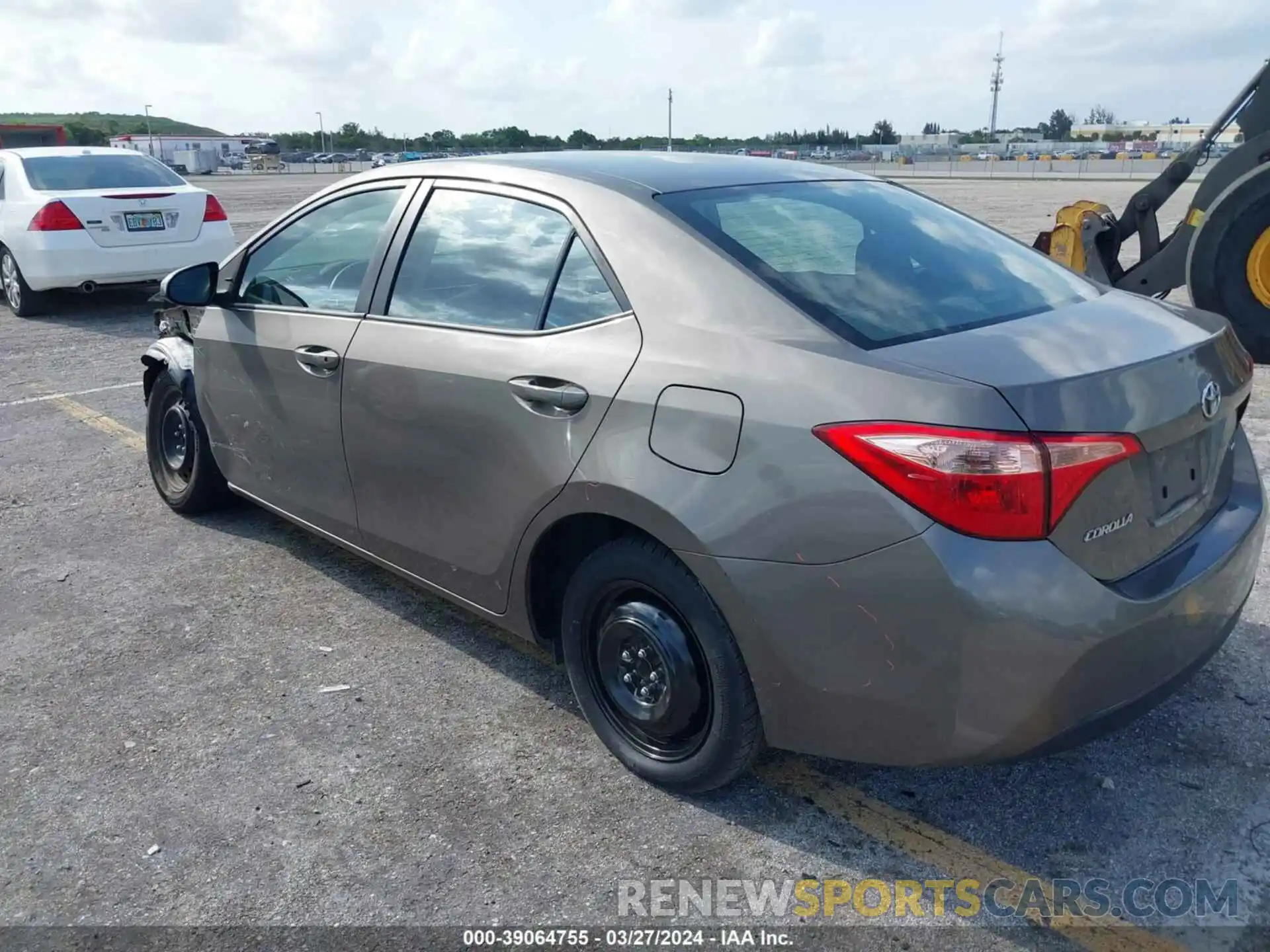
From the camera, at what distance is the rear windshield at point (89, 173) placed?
10359 millimetres

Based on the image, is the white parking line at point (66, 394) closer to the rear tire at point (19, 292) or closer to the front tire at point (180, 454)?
the front tire at point (180, 454)

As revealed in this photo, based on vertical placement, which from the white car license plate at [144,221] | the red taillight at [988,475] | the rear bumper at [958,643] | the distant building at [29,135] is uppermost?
the distant building at [29,135]

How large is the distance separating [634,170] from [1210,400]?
1706mm

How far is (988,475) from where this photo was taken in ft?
7.10

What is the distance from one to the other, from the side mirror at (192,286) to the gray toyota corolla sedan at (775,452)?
2.28 feet

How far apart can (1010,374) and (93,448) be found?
5.60 m

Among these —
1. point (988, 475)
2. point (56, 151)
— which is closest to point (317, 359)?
point (988, 475)

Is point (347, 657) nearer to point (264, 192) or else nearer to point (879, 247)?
point (879, 247)

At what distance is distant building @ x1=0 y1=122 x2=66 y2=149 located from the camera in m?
54.0

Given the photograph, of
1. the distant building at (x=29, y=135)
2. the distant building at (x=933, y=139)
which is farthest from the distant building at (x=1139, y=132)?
the distant building at (x=29, y=135)

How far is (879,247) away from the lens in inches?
118

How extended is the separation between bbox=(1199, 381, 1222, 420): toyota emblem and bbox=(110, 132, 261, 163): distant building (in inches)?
2999

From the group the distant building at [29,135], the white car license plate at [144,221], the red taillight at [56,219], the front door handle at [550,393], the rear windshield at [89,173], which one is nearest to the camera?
the front door handle at [550,393]

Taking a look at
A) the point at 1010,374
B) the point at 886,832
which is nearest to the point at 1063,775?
the point at 886,832
